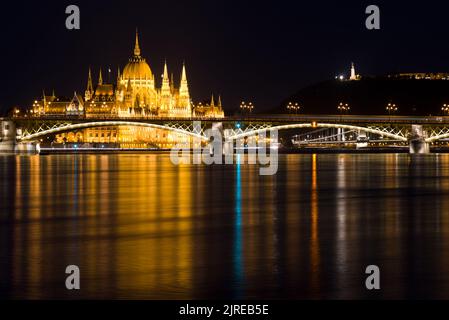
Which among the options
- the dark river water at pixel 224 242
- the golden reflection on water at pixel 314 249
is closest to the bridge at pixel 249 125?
the dark river water at pixel 224 242

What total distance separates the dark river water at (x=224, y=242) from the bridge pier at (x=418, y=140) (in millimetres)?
73730

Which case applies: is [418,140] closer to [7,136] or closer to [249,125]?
[249,125]

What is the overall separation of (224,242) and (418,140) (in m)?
102

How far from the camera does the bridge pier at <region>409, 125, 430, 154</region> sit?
12625 cm

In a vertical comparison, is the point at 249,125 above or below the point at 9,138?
above

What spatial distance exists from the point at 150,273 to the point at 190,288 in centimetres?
190

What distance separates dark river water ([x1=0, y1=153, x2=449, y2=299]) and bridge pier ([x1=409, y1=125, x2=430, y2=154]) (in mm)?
73730

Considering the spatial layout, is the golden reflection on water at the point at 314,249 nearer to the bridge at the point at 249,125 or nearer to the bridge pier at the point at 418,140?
the bridge at the point at 249,125

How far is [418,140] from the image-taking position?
5025 inches

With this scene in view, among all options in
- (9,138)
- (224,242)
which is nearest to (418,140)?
(9,138)

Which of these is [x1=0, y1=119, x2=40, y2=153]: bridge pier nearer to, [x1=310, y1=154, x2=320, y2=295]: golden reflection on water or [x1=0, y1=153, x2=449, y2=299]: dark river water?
[x1=0, y1=153, x2=449, y2=299]: dark river water

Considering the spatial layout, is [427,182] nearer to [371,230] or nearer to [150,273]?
[371,230]

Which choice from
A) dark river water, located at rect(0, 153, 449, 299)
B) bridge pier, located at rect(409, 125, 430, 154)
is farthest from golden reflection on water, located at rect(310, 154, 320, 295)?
bridge pier, located at rect(409, 125, 430, 154)
